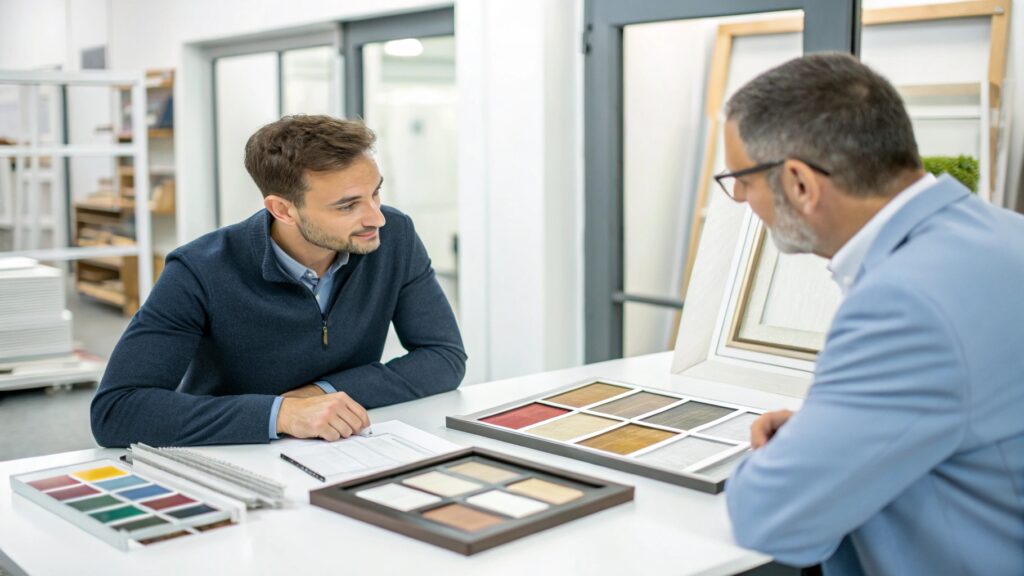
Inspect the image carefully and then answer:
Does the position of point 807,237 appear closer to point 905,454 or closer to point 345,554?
point 905,454

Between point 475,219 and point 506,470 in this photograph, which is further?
point 475,219

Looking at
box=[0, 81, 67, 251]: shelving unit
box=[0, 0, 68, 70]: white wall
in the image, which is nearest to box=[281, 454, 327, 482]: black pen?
box=[0, 81, 67, 251]: shelving unit

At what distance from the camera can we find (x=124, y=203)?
5.80 m

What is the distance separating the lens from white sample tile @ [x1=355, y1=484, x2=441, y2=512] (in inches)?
60.1

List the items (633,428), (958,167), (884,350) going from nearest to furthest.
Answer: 1. (884,350)
2. (633,428)
3. (958,167)

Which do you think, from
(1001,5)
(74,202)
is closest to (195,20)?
(74,202)

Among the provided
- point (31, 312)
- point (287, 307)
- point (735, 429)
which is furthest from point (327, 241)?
point (31, 312)

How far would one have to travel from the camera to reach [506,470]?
1686 millimetres

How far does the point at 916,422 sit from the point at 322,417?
1.06m

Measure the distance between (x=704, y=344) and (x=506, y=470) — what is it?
2.96 feet

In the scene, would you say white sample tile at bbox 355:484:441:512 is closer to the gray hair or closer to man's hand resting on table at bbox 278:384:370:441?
man's hand resting on table at bbox 278:384:370:441

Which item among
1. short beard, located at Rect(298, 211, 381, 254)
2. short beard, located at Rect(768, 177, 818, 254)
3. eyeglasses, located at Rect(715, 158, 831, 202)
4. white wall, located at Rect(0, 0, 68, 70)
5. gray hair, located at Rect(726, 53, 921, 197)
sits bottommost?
short beard, located at Rect(298, 211, 381, 254)

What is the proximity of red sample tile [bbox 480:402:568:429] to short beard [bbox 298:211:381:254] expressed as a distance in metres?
0.46

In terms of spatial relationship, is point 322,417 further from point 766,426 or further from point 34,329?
point 34,329
